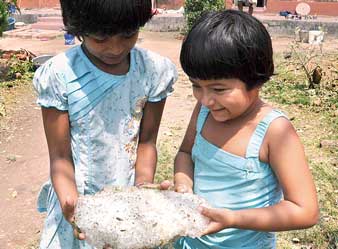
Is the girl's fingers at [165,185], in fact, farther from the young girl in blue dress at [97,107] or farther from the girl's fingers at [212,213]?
the young girl in blue dress at [97,107]

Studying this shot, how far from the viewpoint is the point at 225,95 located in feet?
4.88

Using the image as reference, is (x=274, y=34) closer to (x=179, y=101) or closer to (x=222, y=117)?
(x=179, y=101)

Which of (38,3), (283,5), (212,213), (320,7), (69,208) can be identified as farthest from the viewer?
(38,3)

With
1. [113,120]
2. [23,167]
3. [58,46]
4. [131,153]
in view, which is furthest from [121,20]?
[58,46]

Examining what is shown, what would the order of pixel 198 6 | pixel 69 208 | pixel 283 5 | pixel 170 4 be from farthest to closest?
pixel 170 4, pixel 283 5, pixel 198 6, pixel 69 208

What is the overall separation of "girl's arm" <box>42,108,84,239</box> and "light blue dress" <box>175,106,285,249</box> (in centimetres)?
41

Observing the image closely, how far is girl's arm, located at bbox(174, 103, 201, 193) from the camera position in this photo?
66.3 inches

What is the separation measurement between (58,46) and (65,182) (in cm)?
1029

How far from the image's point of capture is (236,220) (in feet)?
4.75

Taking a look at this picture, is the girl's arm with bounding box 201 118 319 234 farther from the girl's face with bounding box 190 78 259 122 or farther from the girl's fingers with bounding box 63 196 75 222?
the girl's fingers with bounding box 63 196 75 222

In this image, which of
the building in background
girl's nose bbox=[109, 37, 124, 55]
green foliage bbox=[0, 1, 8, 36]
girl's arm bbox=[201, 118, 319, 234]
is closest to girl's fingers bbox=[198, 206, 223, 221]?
girl's arm bbox=[201, 118, 319, 234]

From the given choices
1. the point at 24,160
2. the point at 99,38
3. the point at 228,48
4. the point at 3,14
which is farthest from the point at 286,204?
the point at 3,14

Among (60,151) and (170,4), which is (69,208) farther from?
(170,4)

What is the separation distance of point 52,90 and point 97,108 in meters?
0.16
